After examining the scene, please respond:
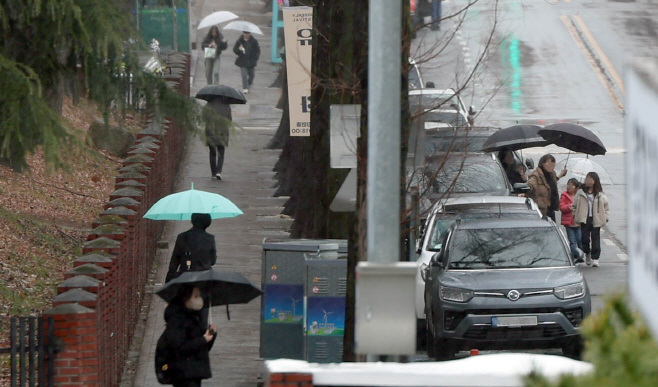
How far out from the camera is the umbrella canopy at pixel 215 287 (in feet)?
29.1

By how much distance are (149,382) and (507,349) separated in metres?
3.84

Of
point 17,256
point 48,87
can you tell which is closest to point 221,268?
point 17,256

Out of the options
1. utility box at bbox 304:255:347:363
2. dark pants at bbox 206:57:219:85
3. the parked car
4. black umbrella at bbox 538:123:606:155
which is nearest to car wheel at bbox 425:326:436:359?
the parked car

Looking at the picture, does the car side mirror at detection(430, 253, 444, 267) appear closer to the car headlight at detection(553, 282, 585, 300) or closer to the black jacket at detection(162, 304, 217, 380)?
the car headlight at detection(553, 282, 585, 300)

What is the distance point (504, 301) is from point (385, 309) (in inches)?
230

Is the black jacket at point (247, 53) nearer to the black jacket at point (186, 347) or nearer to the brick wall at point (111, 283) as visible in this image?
the brick wall at point (111, 283)

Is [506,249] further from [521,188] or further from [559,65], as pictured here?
[559,65]

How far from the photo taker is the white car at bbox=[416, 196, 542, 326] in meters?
13.7

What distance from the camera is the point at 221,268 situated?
52.6ft

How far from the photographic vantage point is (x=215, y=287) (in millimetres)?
9227

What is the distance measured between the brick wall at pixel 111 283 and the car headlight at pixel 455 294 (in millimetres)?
3320

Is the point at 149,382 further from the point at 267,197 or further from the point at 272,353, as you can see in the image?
the point at 267,197

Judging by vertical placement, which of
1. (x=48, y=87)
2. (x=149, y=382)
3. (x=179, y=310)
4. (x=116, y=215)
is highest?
(x=48, y=87)

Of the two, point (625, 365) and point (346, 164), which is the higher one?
point (346, 164)
